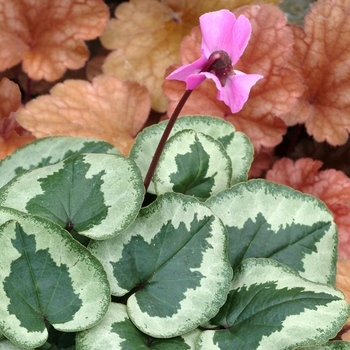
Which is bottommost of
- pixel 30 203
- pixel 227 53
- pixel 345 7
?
pixel 30 203

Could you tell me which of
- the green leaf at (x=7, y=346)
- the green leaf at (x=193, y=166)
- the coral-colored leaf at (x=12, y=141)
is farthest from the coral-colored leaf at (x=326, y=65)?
the green leaf at (x=7, y=346)

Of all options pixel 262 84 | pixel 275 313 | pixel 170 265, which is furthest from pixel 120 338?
pixel 262 84

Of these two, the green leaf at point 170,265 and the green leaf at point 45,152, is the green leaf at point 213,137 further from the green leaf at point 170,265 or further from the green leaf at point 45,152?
the green leaf at point 170,265

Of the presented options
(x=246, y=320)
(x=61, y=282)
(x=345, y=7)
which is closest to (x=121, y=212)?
(x=61, y=282)

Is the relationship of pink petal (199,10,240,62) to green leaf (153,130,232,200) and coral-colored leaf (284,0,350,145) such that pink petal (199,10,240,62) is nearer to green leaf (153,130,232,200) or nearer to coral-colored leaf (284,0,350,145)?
green leaf (153,130,232,200)

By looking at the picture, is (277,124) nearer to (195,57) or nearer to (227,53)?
(195,57)

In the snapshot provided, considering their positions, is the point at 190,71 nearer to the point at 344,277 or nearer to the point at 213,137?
the point at 213,137

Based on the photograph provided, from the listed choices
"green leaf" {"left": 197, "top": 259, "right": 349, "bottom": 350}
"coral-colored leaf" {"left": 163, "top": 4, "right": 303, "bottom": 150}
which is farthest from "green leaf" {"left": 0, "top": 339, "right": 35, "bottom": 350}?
"coral-colored leaf" {"left": 163, "top": 4, "right": 303, "bottom": 150}
